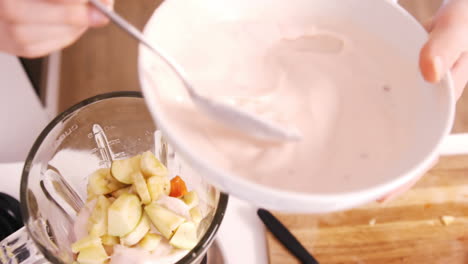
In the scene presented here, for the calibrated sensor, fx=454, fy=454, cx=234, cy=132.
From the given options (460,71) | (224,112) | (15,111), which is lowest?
(15,111)

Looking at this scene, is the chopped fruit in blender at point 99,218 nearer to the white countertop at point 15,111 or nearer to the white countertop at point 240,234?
the white countertop at point 240,234

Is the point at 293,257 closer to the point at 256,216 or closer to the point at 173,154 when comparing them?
the point at 256,216

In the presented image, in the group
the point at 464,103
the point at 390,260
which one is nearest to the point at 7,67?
the point at 390,260

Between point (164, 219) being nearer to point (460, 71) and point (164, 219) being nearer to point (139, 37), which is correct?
point (139, 37)

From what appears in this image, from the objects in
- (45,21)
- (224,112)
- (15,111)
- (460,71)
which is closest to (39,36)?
(45,21)

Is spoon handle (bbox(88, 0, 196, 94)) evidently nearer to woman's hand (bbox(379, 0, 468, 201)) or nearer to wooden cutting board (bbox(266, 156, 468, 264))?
woman's hand (bbox(379, 0, 468, 201))

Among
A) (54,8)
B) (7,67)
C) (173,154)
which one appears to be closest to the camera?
(54,8)
